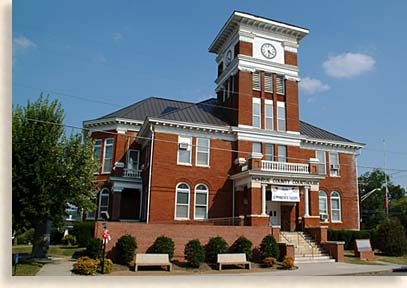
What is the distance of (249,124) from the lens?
28.7 metres

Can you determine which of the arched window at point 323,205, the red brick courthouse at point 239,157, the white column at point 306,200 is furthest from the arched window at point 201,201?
the arched window at point 323,205

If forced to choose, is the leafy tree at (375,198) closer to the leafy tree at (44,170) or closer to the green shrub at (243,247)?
the green shrub at (243,247)

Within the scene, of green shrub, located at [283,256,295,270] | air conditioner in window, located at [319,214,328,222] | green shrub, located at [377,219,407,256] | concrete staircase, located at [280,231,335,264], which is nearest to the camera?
green shrub, located at [283,256,295,270]

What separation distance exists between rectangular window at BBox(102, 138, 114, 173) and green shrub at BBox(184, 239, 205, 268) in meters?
13.6

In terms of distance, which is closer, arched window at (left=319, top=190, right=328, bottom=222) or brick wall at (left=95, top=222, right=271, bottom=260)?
brick wall at (left=95, top=222, right=271, bottom=260)

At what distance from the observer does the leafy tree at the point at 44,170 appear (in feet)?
56.5

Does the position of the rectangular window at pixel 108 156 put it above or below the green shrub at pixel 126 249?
above

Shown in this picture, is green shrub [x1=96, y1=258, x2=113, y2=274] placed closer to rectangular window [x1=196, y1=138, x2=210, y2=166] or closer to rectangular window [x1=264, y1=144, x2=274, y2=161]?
rectangular window [x1=196, y1=138, x2=210, y2=166]

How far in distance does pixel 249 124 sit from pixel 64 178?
14525 mm

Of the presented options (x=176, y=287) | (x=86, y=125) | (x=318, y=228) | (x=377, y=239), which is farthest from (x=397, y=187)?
(x=176, y=287)

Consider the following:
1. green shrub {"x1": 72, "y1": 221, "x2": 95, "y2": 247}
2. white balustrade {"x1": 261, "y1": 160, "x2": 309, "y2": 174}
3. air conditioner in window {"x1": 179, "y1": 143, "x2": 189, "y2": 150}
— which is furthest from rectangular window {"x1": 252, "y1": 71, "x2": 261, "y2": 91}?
green shrub {"x1": 72, "y1": 221, "x2": 95, "y2": 247}

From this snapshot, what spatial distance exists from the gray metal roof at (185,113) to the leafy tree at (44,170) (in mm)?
8778

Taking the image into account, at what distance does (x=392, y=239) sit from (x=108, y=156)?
→ 2144 cm

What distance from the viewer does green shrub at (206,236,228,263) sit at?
20.1 m
